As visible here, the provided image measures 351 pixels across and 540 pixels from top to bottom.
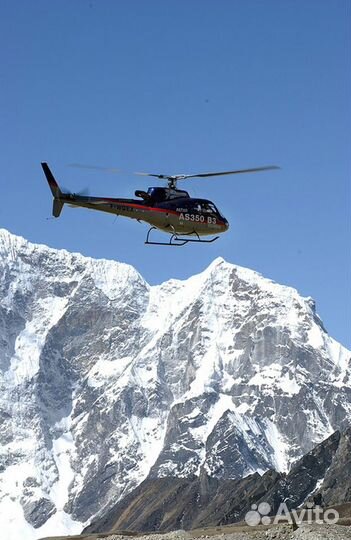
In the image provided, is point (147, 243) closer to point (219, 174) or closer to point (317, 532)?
point (219, 174)

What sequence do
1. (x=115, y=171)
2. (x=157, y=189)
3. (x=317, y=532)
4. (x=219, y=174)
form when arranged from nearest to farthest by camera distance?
(x=317, y=532) → (x=115, y=171) → (x=219, y=174) → (x=157, y=189)

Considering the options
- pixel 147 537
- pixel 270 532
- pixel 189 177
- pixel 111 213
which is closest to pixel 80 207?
pixel 111 213

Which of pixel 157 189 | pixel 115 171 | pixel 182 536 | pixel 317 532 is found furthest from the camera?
pixel 157 189

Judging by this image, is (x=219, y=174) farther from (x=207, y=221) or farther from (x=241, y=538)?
(x=241, y=538)

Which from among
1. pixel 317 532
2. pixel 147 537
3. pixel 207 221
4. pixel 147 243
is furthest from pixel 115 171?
pixel 317 532

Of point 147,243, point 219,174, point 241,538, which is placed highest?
point 219,174

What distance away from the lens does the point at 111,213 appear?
10738 cm

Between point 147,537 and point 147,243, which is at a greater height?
point 147,243

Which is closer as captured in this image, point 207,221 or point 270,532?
point 270,532

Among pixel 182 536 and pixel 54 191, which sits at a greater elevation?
pixel 54 191

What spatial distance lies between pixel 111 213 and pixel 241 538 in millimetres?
36493

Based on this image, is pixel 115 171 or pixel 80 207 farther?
pixel 80 207

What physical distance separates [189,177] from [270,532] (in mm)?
37127

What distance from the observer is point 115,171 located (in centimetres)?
9600
